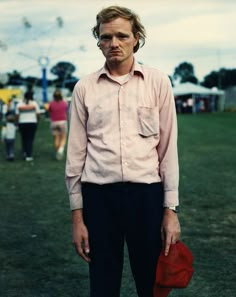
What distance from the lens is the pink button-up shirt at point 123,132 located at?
3199 mm

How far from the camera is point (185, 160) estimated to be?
15008 mm

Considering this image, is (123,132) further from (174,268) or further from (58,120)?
(58,120)

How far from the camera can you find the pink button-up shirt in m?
3.20

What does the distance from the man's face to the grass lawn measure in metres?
2.48

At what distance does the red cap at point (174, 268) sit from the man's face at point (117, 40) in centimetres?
102

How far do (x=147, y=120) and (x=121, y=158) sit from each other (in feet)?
0.77

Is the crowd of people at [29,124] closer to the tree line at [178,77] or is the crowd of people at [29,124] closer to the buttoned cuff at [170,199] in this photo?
the buttoned cuff at [170,199]

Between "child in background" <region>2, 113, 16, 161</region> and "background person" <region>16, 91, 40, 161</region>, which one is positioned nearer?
"background person" <region>16, 91, 40, 161</region>

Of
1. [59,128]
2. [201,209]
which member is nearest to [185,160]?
[59,128]

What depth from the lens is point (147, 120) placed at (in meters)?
3.20


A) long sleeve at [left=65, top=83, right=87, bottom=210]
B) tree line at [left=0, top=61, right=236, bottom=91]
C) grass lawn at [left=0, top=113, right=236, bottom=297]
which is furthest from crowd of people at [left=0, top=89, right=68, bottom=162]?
tree line at [left=0, top=61, right=236, bottom=91]

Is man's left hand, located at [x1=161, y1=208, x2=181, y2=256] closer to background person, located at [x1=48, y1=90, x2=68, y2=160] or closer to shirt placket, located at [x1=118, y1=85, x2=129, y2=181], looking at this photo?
shirt placket, located at [x1=118, y1=85, x2=129, y2=181]

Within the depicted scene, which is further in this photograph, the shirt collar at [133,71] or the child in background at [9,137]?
the child in background at [9,137]

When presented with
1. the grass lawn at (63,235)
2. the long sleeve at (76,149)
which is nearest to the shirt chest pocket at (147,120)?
the long sleeve at (76,149)
